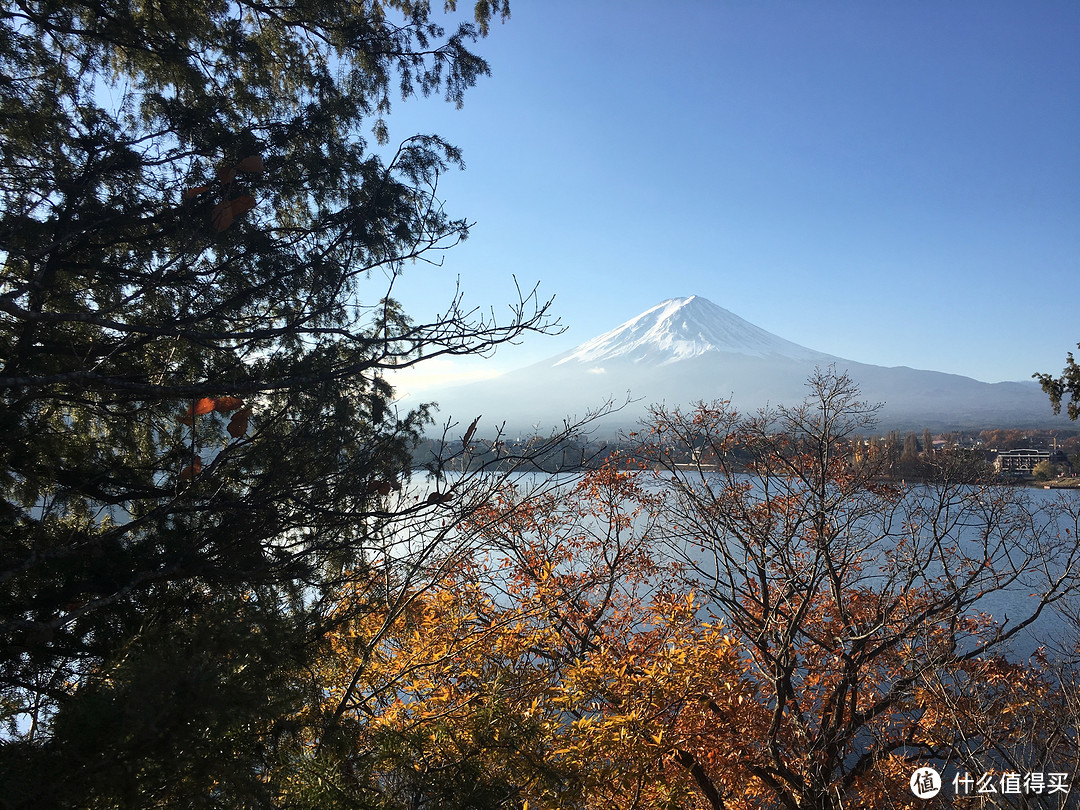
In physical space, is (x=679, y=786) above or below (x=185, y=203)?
below

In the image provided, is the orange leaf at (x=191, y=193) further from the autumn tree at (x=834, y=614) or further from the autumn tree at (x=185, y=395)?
the autumn tree at (x=834, y=614)

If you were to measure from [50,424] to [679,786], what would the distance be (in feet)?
11.8

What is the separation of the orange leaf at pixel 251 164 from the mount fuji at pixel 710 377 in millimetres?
41790

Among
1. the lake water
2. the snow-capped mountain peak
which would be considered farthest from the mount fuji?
the lake water

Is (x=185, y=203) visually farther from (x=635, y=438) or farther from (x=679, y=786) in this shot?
(x=635, y=438)

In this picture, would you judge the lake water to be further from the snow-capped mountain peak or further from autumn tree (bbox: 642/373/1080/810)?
the snow-capped mountain peak

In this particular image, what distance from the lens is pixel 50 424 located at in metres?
2.56

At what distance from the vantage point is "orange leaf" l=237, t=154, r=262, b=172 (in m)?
2.60

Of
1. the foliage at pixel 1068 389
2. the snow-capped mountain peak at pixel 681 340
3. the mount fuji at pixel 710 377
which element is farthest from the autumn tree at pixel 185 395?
the snow-capped mountain peak at pixel 681 340

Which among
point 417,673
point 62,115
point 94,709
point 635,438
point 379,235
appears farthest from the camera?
point 635,438

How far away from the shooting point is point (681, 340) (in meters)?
80.1

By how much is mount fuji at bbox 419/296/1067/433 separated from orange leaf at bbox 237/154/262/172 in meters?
41.8

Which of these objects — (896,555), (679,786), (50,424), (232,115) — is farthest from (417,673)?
(896,555)

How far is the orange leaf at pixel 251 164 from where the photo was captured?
8.53ft
